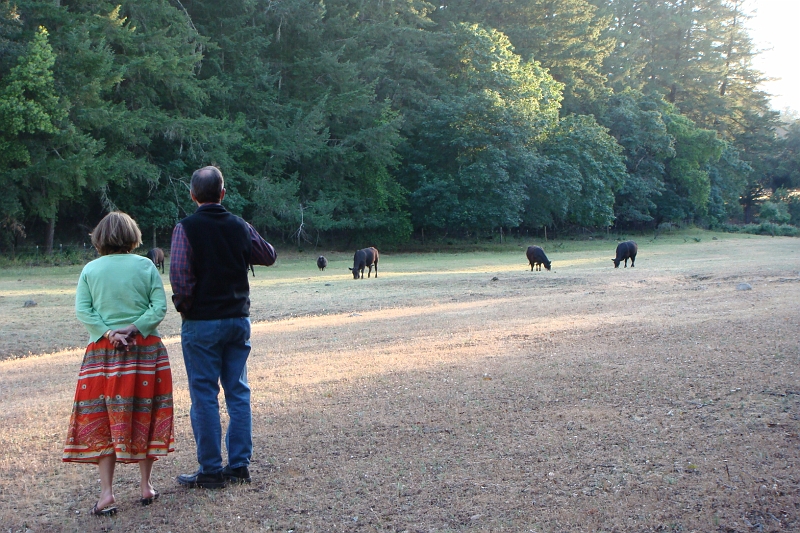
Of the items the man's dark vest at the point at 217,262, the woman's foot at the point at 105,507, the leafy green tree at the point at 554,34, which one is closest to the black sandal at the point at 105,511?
the woman's foot at the point at 105,507

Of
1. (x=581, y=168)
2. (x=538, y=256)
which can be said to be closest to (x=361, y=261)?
(x=538, y=256)

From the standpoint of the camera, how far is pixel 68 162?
30.7m

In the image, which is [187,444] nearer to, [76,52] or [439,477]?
[439,477]

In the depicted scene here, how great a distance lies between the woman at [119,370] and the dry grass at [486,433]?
41cm

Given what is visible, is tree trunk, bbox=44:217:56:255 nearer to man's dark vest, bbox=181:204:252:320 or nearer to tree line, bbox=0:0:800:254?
tree line, bbox=0:0:800:254

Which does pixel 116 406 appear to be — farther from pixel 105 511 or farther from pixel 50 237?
pixel 50 237

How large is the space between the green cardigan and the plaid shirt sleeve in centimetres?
10

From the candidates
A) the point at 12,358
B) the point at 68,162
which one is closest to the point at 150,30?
the point at 68,162

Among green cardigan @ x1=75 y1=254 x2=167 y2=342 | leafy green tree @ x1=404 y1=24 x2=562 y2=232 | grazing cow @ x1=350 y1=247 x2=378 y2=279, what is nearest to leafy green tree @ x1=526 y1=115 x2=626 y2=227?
leafy green tree @ x1=404 y1=24 x2=562 y2=232

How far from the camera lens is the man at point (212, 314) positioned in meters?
4.57

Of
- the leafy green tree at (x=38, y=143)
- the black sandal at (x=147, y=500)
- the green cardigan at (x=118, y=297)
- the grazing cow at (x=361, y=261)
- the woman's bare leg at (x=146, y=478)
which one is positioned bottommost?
the black sandal at (x=147, y=500)

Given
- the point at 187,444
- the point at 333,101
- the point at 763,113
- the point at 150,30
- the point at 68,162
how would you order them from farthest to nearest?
the point at 763,113 < the point at 333,101 < the point at 150,30 < the point at 68,162 < the point at 187,444

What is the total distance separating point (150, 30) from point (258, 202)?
32.6 feet

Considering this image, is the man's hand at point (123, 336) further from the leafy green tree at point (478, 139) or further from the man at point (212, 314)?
the leafy green tree at point (478, 139)
